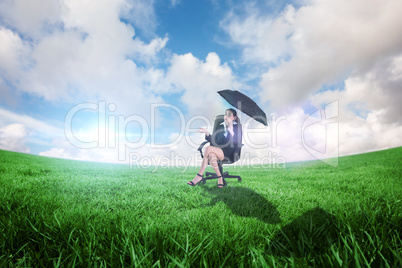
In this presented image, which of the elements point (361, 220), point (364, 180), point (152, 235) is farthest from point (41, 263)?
point (364, 180)

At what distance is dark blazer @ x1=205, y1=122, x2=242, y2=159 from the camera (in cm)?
494

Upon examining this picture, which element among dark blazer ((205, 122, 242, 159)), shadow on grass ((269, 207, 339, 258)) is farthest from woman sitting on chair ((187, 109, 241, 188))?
shadow on grass ((269, 207, 339, 258))

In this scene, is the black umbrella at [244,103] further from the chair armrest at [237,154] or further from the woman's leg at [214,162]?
the woman's leg at [214,162]

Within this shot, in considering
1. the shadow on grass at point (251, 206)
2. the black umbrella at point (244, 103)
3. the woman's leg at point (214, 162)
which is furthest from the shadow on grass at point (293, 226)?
the black umbrella at point (244, 103)

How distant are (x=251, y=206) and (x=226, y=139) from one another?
2.23 meters

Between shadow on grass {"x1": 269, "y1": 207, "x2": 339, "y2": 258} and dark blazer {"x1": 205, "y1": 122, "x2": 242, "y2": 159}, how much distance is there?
2.48 m

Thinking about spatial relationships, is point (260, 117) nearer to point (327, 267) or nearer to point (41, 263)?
point (327, 267)

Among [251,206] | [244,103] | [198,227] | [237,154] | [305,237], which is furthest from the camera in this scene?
[237,154]

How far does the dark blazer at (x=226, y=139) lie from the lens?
4.94 meters

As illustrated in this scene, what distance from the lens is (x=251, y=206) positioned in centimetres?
299

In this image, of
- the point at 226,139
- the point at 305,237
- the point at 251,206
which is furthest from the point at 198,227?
the point at 226,139

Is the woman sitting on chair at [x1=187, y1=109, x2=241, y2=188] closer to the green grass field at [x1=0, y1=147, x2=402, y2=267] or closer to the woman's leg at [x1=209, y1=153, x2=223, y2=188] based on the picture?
the woman's leg at [x1=209, y1=153, x2=223, y2=188]

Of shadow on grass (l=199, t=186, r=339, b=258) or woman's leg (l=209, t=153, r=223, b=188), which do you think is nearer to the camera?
shadow on grass (l=199, t=186, r=339, b=258)

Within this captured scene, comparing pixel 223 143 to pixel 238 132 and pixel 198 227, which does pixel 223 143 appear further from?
pixel 198 227
